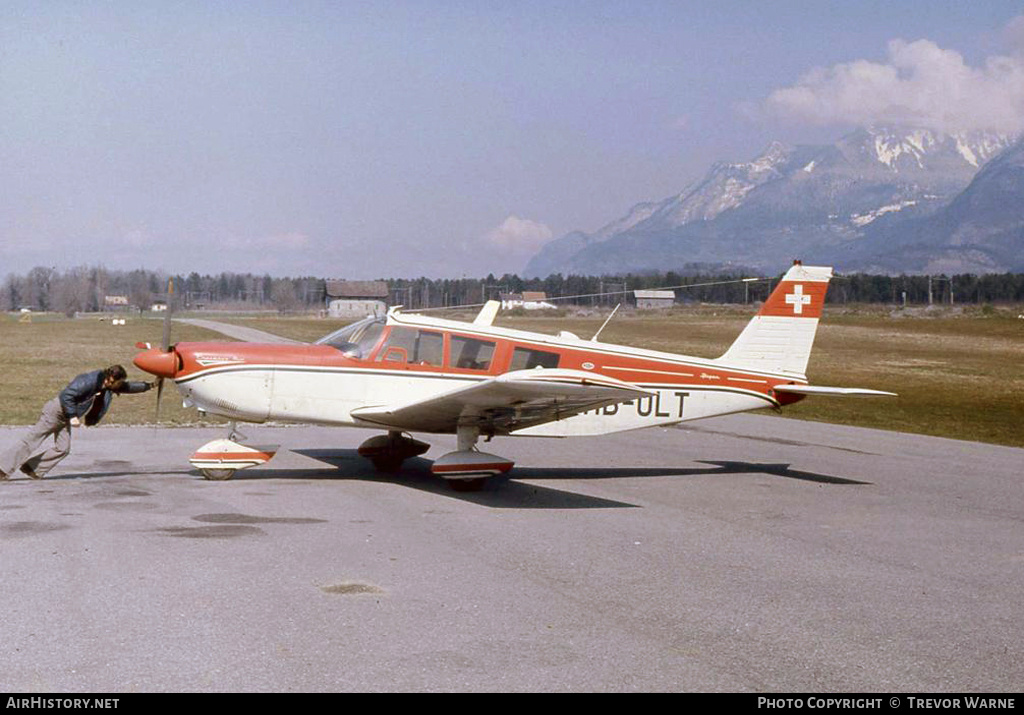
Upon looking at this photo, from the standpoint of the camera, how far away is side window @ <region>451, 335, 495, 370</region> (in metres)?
14.3

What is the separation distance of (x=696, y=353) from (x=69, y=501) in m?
43.7

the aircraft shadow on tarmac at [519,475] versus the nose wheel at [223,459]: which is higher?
the nose wheel at [223,459]

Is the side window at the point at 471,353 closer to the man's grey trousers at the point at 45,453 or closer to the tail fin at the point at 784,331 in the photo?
the tail fin at the point at 784,331

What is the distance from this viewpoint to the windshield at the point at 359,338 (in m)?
14.0

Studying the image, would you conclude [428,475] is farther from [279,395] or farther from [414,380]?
[279,395]

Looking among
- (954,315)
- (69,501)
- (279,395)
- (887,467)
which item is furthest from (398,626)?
(954,315)

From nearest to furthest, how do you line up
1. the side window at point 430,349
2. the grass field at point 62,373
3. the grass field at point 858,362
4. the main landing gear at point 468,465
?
the main landing gear at point 468,465, the side window at point 430,349, the grass field at point 62,373, the grass field at point 858,362

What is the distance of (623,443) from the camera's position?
19703 mm

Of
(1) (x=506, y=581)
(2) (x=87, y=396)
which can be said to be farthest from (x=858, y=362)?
(1) (x=506, y=581)

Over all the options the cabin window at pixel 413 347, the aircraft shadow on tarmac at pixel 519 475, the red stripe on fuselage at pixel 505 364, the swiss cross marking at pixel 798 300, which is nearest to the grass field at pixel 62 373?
the aircraft shadow on tarmac at pixel 519 475

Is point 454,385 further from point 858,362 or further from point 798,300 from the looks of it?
point 858,362

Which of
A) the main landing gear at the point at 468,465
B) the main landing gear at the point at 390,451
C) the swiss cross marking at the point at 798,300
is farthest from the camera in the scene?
the swiss cross marking at the point at 798,300

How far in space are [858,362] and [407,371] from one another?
41714 millimetres

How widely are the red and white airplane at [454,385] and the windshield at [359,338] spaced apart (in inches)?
0.8
